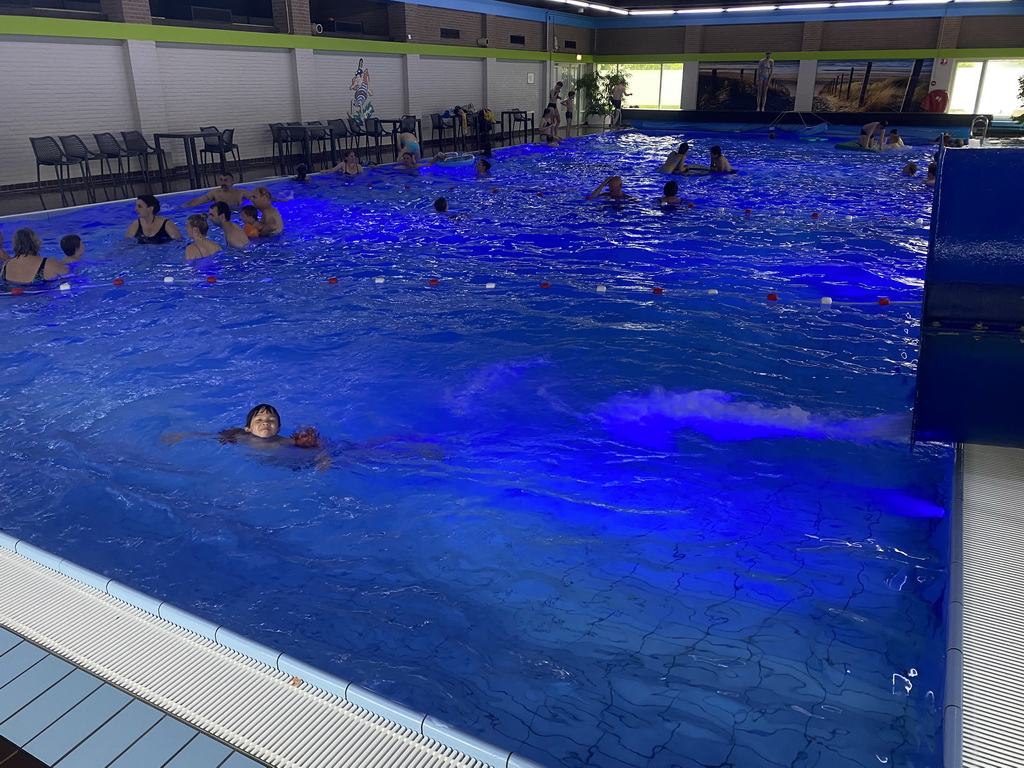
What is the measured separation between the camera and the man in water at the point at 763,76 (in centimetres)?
2597

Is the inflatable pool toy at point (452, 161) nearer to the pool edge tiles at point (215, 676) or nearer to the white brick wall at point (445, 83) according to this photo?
the white brick wall at point (445, 83)

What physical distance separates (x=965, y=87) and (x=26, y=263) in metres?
28.1

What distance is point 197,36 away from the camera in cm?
1395

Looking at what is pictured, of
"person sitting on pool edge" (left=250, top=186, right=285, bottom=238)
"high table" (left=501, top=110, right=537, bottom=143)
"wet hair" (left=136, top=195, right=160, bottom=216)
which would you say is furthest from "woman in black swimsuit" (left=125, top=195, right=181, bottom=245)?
"high table" (left=501, top=110, right=537, bottom=143)

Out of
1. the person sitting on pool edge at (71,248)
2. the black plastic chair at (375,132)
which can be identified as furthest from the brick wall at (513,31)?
the person sitting on pool edge at (71,248)

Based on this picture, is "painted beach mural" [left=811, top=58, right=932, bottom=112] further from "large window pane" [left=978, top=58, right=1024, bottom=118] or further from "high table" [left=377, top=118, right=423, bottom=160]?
"high table" [left=377, top=118, right=423, bottom=160]

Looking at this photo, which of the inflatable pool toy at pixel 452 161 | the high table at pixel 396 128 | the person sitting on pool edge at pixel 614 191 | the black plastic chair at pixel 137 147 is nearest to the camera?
the person sitting on pool edge at pixel 614 191

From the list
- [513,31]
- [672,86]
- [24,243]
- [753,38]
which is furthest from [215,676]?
[672,86]

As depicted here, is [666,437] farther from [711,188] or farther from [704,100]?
[704,100]

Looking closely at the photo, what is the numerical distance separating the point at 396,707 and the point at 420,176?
1450 cm

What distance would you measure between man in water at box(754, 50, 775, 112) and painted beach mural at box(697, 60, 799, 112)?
18 cm

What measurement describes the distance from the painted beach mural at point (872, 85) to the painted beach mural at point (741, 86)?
99 cm

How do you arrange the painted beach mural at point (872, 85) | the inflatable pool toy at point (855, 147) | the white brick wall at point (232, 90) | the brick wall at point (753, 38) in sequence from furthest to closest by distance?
the brick wall at point (753, 38), the painted beach mural at point (872, 85), the inflatable pool toy at point (855, 147), the white brick wall at point (232, 90)

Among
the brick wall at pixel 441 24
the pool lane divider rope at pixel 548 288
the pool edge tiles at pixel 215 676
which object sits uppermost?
the brick wall at pixel 441 24
